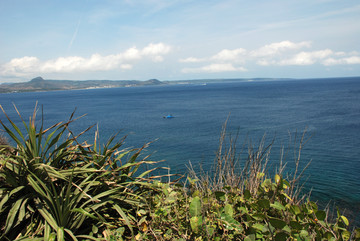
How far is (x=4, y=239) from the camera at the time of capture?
2.95m

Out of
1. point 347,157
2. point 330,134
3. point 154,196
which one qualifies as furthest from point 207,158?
point 154,196

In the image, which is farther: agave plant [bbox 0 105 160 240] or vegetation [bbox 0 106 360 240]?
agave plant [bbox 0 105 160 240]

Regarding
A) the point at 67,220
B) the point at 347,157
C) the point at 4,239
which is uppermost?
the point at 67,220

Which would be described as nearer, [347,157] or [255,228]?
[255,228]

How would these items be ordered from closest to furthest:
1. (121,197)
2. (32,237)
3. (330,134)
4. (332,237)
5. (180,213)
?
(332,237) < (32,237) < (180,213) < (121,197) < (330,134)

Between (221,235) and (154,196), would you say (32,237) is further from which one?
(221,235)

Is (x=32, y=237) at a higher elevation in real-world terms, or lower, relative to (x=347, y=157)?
higher

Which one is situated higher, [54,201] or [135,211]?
[54,201]

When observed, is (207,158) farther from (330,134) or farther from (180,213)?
(180,213)

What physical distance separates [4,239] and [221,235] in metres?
2.35

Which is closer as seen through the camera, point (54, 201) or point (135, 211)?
point (54, 201)

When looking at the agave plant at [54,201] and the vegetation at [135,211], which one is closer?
the vegetation at [135,211]

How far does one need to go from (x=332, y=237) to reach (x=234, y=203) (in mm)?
1016

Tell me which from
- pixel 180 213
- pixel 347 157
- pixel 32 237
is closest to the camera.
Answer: pixel 32 237
